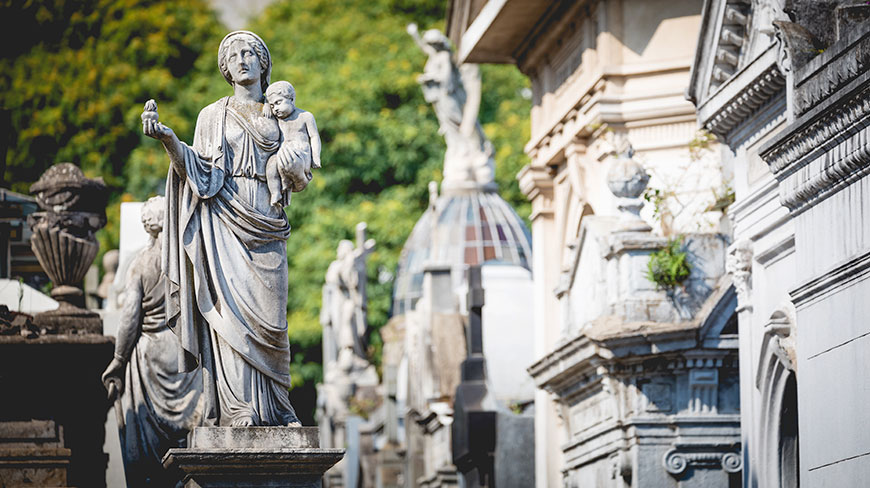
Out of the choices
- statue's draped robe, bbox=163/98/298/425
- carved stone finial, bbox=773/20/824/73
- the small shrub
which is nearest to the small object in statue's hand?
statue's draped robe, bbox=163/98/298/425

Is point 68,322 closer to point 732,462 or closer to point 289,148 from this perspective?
point 289,148

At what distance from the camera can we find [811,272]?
11.8 meters

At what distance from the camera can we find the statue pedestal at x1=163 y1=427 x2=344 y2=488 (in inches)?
402

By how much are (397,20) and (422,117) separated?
4.31m

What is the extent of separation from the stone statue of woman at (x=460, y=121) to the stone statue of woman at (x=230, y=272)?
25632 millimetres

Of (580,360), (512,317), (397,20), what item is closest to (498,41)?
(512,317)

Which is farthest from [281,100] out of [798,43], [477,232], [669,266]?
[477,232]

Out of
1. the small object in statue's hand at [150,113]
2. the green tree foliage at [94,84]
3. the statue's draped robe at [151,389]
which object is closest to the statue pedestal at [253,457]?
the small object in statue's hand at [150,113]

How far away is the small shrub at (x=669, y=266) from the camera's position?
16.5m

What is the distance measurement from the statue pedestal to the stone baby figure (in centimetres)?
139

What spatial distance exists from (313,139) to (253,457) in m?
1.97

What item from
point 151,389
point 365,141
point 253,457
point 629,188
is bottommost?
point 253,457

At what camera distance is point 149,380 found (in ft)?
42.1

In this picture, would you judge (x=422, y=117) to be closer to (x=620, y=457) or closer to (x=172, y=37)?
(x=172, y=37)
